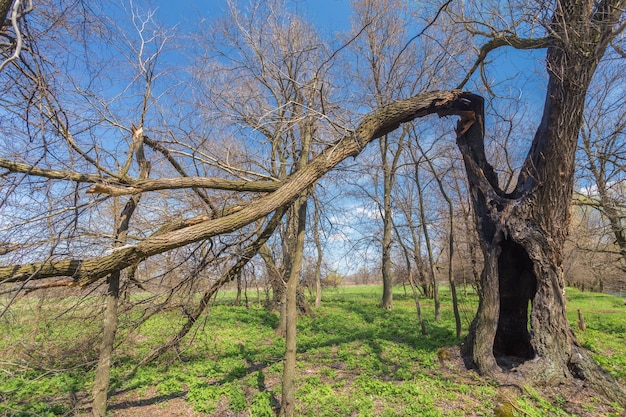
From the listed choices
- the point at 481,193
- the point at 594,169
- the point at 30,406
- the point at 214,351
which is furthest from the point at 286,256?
the point at 594,169

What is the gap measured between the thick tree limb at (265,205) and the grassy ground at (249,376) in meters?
0.85

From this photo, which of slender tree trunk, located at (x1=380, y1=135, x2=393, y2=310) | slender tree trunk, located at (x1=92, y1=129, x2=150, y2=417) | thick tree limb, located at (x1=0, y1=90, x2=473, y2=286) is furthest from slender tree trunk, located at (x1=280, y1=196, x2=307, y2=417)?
slender tree trunk, located at (x1=380, y1=135, x2=393, y2=310)

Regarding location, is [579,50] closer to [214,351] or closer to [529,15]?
[529,15]

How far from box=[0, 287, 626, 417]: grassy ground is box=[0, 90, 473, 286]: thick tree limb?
854 mm

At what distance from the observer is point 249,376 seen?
5898 mm

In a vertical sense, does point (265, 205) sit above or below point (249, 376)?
above

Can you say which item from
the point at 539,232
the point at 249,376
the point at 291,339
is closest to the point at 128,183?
the point at 291,339

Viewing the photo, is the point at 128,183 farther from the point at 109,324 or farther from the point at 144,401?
the point at 144,401

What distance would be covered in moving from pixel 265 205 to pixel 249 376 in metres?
3.56

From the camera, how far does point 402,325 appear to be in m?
10.0

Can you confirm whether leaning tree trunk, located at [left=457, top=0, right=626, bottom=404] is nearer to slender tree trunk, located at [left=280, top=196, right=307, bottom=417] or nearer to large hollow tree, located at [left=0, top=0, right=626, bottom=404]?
large hollow tree, located at [left=0, top=0, right=626, bottom=404]

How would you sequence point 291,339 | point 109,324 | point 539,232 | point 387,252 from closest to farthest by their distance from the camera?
point 109,324 → point 291,339 → point 539,232 → point 387,252

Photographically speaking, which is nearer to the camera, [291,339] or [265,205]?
[265,205]

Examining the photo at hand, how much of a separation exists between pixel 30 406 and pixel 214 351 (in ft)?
10.7
